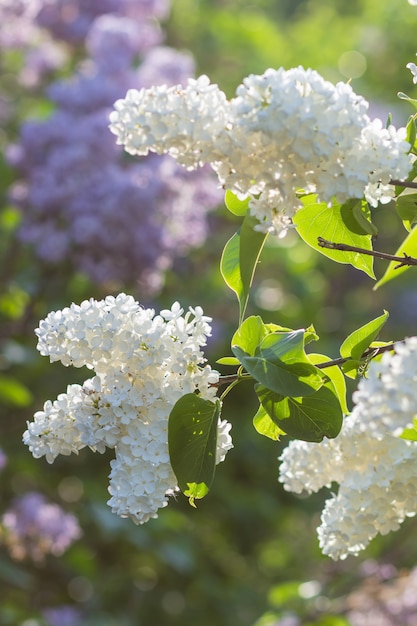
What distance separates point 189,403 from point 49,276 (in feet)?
7.85

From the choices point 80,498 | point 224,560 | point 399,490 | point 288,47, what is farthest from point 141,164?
point 288,47

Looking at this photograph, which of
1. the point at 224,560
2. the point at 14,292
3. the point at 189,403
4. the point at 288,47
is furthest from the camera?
the point at 288,47

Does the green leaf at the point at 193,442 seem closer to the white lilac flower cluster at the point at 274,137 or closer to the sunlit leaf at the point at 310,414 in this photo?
the sunlit leaf at the point at 310,414

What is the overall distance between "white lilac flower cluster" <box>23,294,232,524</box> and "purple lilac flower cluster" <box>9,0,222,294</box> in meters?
1.96

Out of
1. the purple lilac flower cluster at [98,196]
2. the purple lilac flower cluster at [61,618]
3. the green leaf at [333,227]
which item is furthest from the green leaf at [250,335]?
the purple lilac flower cluster at [61,618]

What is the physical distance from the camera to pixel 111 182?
292 centimetres

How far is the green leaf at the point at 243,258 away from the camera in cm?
97

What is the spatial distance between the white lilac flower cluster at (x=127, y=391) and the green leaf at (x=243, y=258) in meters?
0.07

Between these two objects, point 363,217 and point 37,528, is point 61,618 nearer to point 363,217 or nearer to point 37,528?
point 37,528

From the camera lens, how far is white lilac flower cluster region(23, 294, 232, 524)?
0.91 meters

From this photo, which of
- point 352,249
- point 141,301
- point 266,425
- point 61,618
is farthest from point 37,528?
point 352,249

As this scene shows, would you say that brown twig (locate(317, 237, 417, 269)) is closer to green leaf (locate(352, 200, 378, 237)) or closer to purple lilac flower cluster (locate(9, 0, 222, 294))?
green leaf (locate(352, 200, 378, 237))

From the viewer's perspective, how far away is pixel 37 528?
2693 mm

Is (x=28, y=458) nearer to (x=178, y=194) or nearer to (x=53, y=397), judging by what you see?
(x=53, y=397)
